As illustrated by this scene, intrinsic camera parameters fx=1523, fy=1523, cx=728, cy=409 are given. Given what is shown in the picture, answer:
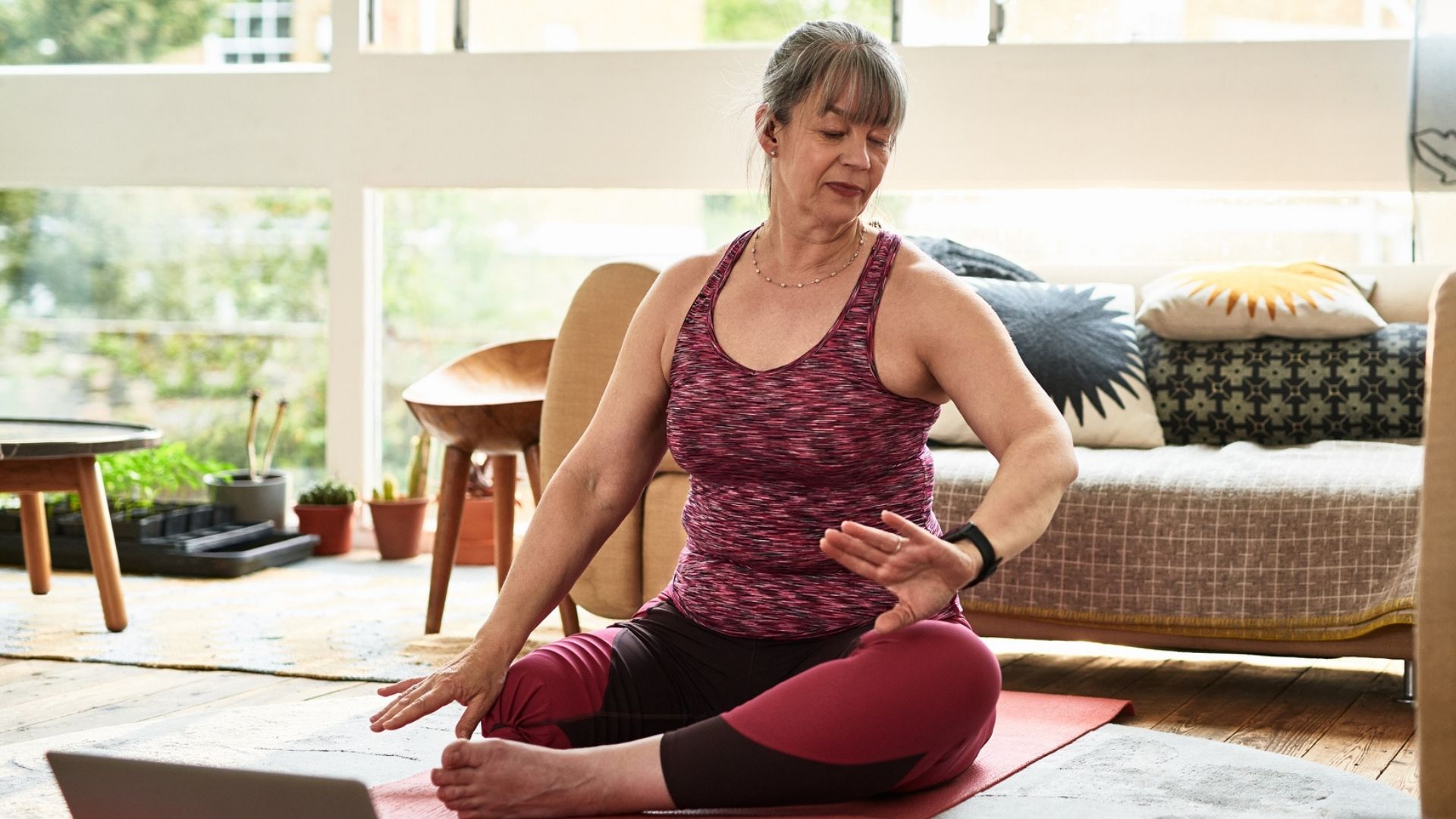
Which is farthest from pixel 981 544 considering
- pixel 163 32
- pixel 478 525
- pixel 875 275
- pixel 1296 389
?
pixel 163 32

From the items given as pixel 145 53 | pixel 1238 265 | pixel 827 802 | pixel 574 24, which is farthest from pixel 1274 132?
pixel 145 53

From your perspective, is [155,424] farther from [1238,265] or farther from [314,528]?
[1238,265]

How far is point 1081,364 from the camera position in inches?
124

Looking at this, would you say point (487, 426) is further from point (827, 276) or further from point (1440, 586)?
point (1440, 586)

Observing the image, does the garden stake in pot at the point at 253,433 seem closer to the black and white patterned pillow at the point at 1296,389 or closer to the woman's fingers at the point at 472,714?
the black and white patterned pillow at the point at 1296,389

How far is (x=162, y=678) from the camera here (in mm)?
2871

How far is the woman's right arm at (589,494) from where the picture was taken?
1.78 meters

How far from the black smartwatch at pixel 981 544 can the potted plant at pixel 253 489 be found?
10.9 feet

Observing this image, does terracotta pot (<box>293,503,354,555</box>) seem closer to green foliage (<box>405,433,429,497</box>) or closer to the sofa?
green foliage (<box>405,433,429,497</box>)

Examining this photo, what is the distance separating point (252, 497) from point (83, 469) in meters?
Result: 1.37

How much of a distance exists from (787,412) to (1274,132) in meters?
2.71

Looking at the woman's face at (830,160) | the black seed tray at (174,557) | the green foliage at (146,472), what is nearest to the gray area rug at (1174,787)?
the woman's face at (830,160)

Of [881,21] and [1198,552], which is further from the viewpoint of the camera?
[881,21]

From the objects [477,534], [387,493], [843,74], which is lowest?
[477,534]
